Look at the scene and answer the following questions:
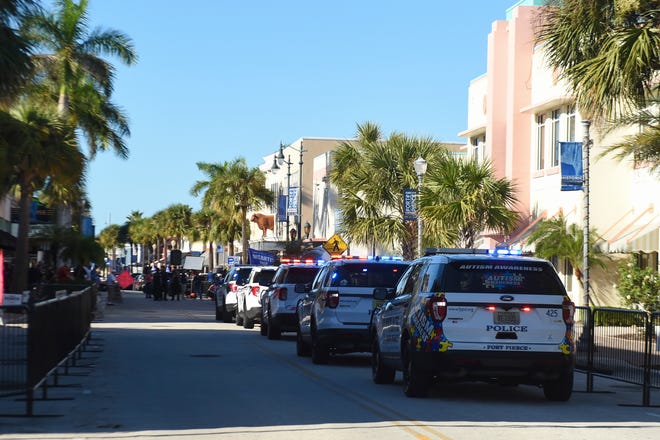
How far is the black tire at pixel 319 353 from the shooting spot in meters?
20.5

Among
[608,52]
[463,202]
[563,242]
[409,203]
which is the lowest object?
[563,242]

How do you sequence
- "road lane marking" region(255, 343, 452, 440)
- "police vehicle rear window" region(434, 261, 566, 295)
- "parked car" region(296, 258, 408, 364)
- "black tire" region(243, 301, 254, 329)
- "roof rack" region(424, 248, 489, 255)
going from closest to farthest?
1. "road lane marking" region(255, 343, 452, 440)
2. "police vehicle rear window" region(434, 261, 566, 295)
3. "parked car" region(296, 258, 408, 364)
4. "roof rack" region(424, 248, 489, 255)
5. "black tire" region(243, 301, 254, 329)

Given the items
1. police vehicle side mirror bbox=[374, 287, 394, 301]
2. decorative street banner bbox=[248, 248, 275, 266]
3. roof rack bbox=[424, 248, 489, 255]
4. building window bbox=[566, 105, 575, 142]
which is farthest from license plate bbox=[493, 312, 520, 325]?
decorative street banner bbox=[248, 248, 275, 266]

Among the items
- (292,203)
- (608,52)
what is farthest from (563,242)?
(292,203)

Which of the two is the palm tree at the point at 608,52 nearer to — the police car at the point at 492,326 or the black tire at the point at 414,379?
the police car at the point at 492,326

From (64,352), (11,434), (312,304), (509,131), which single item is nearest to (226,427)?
(11,434)

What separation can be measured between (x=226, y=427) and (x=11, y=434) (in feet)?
6.77

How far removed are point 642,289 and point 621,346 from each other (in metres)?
14.2

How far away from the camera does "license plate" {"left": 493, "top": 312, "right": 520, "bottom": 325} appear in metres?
14.2

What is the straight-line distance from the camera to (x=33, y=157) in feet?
131

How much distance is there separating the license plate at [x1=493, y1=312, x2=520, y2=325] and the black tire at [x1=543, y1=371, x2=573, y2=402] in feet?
2.97

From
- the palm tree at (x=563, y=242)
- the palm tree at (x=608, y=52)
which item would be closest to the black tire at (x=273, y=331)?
the palm tree at (x=608, y=52)

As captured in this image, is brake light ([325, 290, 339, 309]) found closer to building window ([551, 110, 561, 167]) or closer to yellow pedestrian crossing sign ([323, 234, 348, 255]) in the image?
building window ([551, 110, 561, 167])

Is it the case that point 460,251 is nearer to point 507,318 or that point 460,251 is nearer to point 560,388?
point 560,388
